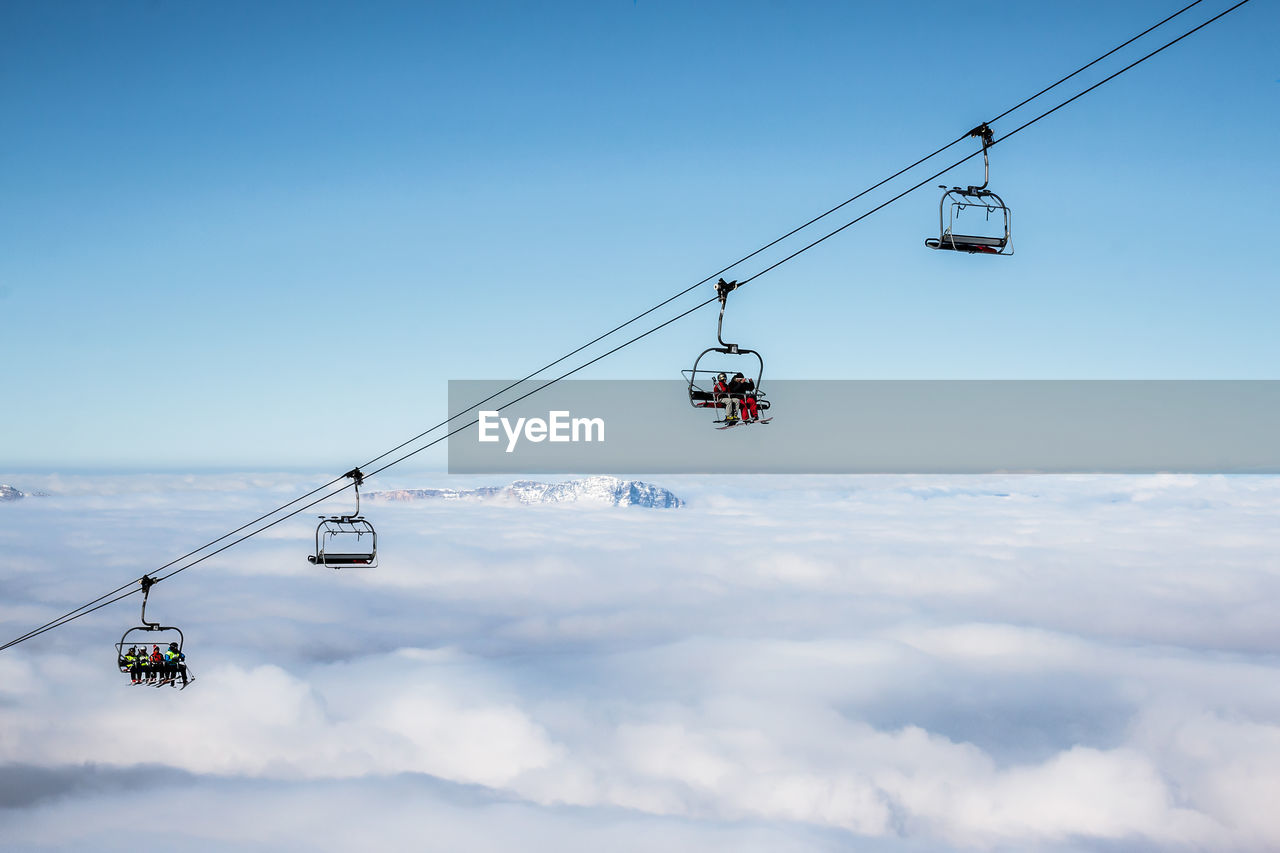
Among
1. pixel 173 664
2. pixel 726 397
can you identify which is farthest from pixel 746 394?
pixel 173 664

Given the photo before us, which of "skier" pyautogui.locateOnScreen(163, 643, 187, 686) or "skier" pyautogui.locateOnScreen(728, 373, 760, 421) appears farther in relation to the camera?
"skier" pyautogui.locateOnScreen(163, 643, 187, 686)

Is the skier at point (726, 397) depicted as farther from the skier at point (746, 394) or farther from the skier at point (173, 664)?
the skier at point (173, 664)

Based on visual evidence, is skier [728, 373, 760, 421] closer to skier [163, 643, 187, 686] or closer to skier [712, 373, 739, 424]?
skier [712, 373, 739, 424]

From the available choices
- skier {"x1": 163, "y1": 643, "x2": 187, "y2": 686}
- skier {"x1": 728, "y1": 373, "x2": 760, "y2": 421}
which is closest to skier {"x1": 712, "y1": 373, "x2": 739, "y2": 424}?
skier {"x1": 728, "y1": 373, "x2": 760, "y2": 421}

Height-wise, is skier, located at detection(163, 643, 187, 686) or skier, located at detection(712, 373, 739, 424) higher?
skier, located at detection(712, 373, 739, 424)

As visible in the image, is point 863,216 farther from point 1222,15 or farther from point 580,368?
point 580,368

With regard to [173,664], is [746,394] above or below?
above

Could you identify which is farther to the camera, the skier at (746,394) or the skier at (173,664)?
the skier at (173,664)

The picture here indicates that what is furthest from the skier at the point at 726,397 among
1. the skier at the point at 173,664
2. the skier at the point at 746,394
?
the skier at the point at 173,664

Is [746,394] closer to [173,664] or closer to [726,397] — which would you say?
[726,397]

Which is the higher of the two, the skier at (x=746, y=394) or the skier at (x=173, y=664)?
the skier at (x=746, y=394)

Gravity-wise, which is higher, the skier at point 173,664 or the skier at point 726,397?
the skier at point 726,397
